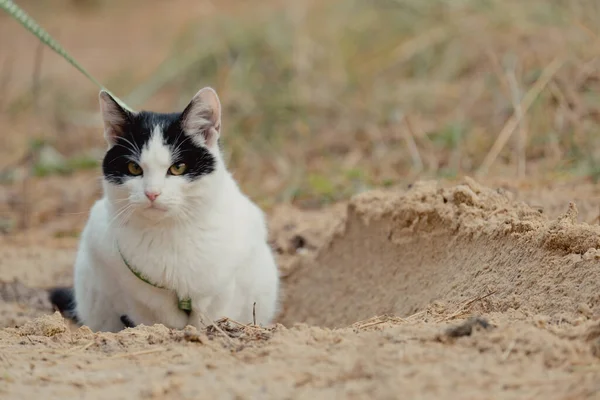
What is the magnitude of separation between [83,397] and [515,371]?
114 cm

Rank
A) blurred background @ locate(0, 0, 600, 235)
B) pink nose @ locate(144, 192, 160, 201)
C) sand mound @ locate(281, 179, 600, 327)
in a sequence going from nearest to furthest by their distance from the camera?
1. sand mound @ locate(281, 179, 600, 327)
2. pink nose @ locate(144, 192, 160, 201)
3. blurred background @ locate(0, 0, 600, 235)

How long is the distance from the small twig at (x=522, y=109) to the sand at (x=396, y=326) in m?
0.82

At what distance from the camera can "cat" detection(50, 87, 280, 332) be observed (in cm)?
314

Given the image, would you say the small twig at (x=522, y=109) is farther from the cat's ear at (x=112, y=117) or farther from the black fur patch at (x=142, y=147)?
the cat's ear at (x=112, y=117)

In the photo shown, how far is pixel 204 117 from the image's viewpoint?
3.27 meters

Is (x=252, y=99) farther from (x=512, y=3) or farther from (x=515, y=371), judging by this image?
(x=515, y=371)

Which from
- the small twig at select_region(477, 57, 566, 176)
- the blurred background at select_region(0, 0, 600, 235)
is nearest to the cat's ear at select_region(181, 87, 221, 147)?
the blurred background at select_region(0, 0, 600, 235)

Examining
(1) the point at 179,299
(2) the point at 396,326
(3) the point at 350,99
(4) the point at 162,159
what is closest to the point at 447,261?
(2) the point at 396,326

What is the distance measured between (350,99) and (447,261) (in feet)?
12.0

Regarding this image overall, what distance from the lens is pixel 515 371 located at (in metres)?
2.10

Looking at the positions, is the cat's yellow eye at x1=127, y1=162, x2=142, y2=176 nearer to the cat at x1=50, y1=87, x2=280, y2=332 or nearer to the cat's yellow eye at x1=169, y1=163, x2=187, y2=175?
the cat at x1=50, y1=87, x2=280, y2=332

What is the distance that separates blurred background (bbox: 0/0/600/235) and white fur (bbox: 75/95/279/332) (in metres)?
1.75

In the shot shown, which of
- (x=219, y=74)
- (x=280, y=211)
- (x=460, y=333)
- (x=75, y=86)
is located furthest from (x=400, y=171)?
(x=75, y=86)

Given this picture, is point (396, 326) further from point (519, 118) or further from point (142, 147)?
point (519, 118)
